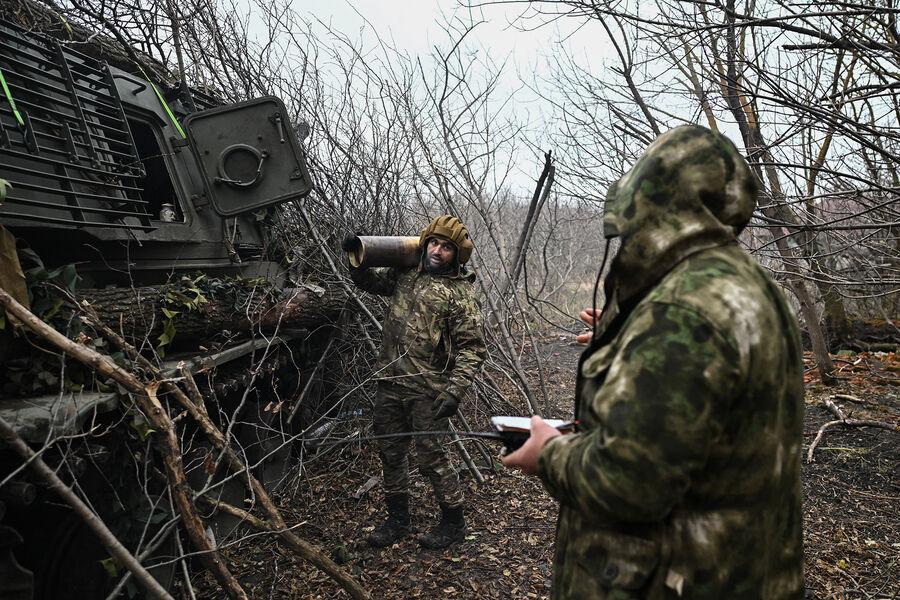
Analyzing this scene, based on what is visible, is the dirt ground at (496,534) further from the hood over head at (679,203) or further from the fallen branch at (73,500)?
the hood over head at (679,203)

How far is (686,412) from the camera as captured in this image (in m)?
1.13

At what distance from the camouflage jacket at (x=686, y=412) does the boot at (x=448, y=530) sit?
2.83 meters

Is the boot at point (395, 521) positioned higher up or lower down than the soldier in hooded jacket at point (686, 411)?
lower down

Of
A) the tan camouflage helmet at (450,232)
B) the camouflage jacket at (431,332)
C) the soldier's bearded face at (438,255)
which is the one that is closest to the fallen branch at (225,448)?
the camouflage jacket at (431,332)

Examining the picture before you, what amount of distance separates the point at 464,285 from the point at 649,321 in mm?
2965

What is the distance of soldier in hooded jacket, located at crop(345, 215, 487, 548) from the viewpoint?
4023mm

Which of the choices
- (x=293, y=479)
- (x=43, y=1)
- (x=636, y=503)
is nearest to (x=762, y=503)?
(x=636, y=503)

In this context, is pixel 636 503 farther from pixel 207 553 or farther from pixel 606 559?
pixel 207 553

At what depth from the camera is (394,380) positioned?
13.3 feet

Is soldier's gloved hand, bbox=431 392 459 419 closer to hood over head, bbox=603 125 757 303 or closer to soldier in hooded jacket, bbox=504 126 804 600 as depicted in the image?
soldier in hooded jacket, bbox=504 126 804 600

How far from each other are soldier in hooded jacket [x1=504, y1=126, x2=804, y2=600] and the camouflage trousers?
267 cm

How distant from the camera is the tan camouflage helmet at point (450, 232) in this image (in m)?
4.02

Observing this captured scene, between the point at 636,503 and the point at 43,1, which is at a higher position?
the point at 43,1

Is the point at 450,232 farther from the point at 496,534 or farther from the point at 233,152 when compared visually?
the point at 496,534
